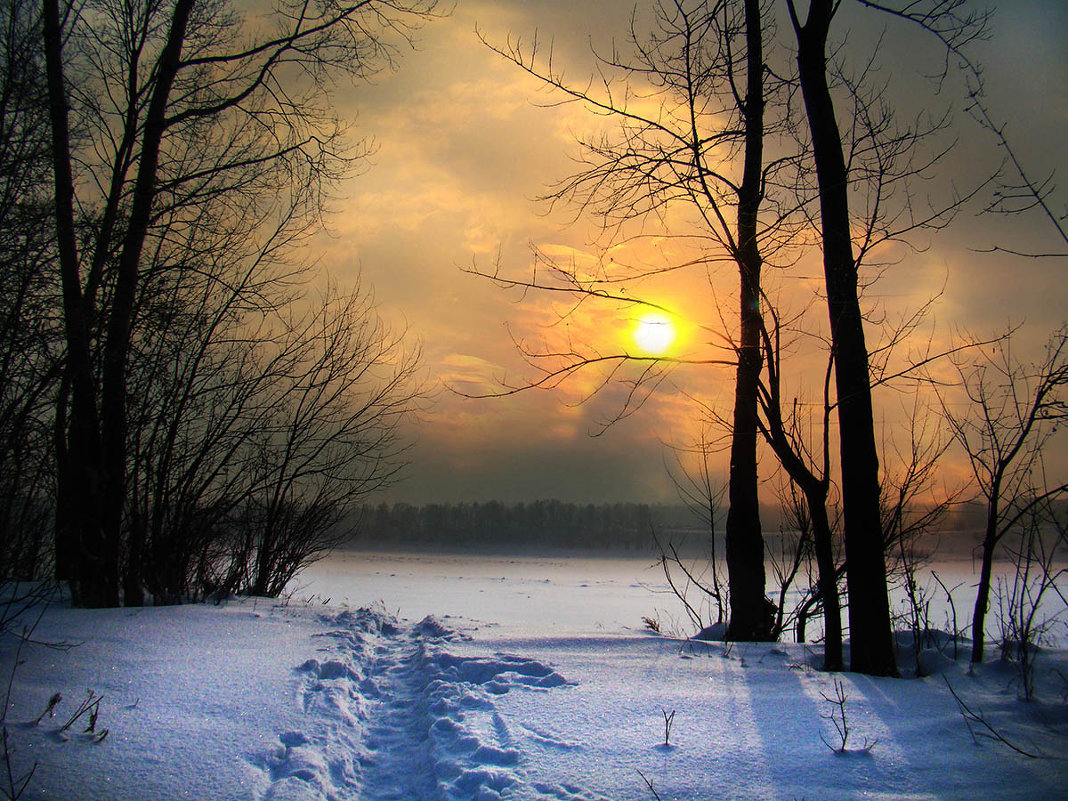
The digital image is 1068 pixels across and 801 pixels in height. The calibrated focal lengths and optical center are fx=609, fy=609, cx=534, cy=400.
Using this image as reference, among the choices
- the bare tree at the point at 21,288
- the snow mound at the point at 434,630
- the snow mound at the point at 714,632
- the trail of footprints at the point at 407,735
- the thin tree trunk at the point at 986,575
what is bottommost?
the snow mound at the point at 714,632

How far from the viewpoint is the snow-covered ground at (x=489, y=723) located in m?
2.17

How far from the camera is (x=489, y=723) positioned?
9.21 feet

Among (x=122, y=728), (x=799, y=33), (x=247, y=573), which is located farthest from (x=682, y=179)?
(x=247, y=573)

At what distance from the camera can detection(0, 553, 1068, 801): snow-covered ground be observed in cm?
217

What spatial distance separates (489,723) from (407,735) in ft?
1.46

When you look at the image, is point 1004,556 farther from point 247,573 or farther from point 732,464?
point 247,573

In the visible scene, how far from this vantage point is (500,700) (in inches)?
124

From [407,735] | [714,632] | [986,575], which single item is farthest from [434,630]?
[986,575]

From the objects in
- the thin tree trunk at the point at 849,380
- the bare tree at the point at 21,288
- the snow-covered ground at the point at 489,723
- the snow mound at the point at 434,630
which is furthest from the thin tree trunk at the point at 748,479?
the bare tree at the point at 21,288

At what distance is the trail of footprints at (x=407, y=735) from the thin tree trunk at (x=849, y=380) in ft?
6.82

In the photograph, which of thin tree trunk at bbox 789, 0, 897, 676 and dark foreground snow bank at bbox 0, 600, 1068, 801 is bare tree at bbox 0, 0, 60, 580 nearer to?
dark foreground snow bank at bbox 0, 600, 1068, 801

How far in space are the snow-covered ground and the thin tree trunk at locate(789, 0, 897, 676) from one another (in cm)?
41

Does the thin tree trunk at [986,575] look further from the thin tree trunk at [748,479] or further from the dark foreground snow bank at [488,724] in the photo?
the thin tree trunk at [748,479]

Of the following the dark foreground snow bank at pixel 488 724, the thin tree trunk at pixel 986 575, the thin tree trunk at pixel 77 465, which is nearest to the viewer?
the dark foreground snow bank at pixel 488 724
